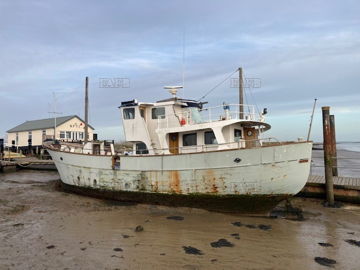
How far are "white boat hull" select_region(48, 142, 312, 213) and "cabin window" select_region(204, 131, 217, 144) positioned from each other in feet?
4.34

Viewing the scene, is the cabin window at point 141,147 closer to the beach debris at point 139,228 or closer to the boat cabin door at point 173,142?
the boat cabin door at point 173,142

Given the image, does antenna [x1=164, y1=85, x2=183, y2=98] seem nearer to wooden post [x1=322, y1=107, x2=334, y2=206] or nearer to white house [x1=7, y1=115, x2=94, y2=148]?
wooden post [x1=322, y1=107, x2=334, y2=206]

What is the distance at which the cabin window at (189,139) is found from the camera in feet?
39.3

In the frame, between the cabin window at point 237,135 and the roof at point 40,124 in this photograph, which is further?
the roof at point 40,124

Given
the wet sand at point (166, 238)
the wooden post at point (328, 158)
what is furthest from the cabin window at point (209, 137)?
the wooden post at point (328, 158)

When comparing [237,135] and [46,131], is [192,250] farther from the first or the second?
[46,131]

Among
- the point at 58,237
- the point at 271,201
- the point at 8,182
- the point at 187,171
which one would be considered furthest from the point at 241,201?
the point at 8,182

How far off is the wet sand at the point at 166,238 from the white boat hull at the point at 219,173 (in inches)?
32.7

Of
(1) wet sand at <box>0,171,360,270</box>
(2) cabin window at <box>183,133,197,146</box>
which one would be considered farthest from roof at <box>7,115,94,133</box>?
(2) cabin window at <box>183,133,197,146</box>

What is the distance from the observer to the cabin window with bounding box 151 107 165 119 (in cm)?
1318

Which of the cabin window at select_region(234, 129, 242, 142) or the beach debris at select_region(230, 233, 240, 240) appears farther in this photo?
the cabin window at select_region(234, 129, 242, 142)

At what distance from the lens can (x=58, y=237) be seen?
8.18m

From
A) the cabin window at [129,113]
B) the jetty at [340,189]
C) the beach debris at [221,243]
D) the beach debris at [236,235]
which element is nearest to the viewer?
the beach debris at [221,243]

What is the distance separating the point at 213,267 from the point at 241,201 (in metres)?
4.10
